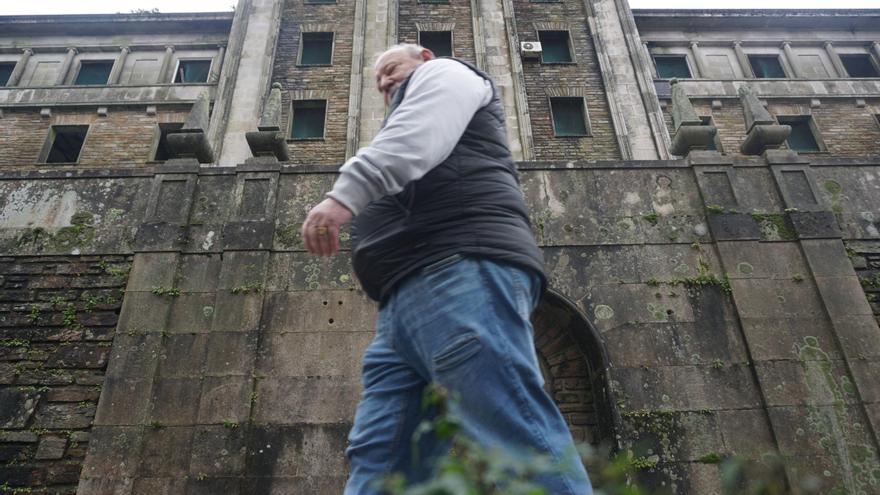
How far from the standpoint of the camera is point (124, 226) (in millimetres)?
6949

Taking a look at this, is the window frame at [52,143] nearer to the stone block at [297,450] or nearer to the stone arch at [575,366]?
the stone block at [297,450]

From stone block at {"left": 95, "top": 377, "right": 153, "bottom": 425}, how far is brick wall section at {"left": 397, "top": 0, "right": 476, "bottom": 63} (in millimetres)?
Answer: 15089

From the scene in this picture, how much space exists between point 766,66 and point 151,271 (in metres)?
22.7

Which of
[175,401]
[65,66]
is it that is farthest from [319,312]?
[65,66]

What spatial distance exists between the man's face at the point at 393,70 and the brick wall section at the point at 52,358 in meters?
5.32

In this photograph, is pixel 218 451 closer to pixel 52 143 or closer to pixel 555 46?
pixel 555 46

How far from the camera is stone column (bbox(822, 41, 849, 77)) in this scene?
20.2 m

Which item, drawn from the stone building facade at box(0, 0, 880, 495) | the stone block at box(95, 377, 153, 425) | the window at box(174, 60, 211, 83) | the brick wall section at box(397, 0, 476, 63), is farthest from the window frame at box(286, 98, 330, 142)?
the stone block at box(95, 377, 153, 425)

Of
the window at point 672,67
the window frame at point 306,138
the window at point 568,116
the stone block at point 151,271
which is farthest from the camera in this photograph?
the window at point 672,67

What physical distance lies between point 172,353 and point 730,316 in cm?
642

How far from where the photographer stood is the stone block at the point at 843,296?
6098 millimetres

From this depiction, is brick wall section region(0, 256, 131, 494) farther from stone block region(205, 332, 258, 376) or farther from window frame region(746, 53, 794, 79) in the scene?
window frame region(746, 53, 794, 79)

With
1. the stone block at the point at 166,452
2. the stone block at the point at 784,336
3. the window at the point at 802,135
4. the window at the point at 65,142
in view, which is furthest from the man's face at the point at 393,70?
the window at the point at 802,135

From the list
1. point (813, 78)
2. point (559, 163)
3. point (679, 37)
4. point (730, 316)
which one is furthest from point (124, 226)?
point (813, 78)
